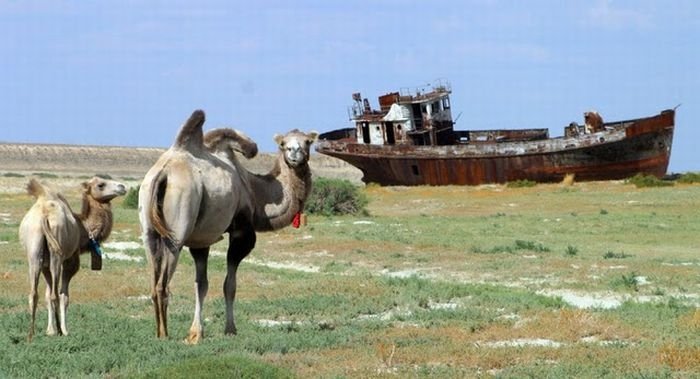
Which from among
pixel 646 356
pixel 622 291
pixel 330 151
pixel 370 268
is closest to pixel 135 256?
pixel 370 268

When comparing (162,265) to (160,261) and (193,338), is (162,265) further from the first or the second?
(193,338)

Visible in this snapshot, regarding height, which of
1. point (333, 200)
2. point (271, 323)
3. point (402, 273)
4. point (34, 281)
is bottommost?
point (402, 273)

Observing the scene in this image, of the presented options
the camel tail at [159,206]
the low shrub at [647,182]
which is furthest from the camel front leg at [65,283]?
the low shrub at [647,182]

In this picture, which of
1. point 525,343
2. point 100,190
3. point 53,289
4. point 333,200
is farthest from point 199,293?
point 333,200

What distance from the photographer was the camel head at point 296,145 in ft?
45.6

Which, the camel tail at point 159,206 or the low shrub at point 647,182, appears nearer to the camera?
the camel tail at point 159,206

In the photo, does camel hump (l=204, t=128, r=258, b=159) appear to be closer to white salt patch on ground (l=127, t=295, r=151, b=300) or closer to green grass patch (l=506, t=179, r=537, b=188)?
white salt patch on ground (l=127, t=295, r=151, b=300)

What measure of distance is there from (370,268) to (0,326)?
11.3m

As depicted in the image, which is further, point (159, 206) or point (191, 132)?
point (191, 132)

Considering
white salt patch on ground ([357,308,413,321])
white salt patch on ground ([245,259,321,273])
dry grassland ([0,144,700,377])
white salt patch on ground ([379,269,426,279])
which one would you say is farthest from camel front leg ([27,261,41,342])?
white salt patch on ground ([245,259,321,273])

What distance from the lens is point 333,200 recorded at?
43.1m

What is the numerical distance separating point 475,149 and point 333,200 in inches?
840

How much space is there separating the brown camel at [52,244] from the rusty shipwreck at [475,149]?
161 ft

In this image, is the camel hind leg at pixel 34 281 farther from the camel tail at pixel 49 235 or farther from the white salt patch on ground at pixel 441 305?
the white salt patch on ground at pixel 441 305
